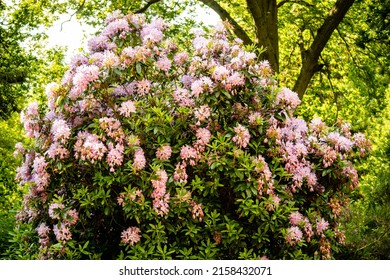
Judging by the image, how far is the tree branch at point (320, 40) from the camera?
12242 millimetres

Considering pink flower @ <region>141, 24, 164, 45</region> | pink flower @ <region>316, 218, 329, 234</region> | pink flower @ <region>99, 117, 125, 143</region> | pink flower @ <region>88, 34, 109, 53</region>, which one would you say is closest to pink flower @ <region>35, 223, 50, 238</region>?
pink flower @ <region>99, 117, 125, 143</region>

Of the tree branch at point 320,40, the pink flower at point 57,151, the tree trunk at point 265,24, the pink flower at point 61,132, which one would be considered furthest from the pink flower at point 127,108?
the tree branch at point 320,40

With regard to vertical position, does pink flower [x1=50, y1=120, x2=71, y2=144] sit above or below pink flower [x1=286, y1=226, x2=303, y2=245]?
above

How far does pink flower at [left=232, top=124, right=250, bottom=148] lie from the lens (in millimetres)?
5000

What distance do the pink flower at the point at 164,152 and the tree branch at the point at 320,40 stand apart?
8254mm

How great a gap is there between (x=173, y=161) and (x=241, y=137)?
65 centimetres

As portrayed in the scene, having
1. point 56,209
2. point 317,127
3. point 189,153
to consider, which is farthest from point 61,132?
point 317,127

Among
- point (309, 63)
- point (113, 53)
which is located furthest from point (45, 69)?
point (113, 53)

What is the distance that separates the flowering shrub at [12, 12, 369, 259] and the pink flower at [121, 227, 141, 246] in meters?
0.01

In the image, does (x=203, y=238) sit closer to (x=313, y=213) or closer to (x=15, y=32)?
(x=313, y=213)

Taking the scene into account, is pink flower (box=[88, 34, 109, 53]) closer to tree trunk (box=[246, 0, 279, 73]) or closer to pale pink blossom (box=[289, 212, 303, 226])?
pale pink blossom (box=[289, 212, 303, 226])

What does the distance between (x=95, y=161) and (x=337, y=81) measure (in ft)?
50.1

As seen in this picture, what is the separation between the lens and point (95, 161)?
4.85 m

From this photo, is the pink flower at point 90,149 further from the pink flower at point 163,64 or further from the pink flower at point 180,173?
the pink flower at point 163,64
